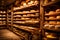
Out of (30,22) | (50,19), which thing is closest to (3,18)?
(30,22)

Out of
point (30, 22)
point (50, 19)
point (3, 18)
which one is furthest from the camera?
point (3, 18)

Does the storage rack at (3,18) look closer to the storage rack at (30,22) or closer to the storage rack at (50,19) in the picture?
the storage rack at (30,22)

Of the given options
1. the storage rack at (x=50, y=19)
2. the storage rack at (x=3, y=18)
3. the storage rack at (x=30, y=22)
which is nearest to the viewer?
the storage rack at (x=50, y=19)

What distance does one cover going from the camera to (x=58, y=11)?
2.85m

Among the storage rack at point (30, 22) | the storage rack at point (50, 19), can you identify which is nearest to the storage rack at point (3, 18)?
the storage rack at point (30, 22)

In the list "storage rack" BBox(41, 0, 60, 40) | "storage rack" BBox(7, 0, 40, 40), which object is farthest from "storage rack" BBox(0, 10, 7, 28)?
"storage rack" BBox(41, 0, 60, 40)

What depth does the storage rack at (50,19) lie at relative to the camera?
2.87 metres

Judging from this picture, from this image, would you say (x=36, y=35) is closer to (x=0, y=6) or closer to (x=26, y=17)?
(x=26, y=17)

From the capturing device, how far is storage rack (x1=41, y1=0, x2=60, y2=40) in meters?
2.87

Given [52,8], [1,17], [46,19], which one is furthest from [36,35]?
[1,17]

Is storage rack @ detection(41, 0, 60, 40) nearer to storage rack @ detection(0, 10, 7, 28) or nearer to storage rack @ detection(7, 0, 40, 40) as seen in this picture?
storage rack @ detection(7, 0, 40, 40)

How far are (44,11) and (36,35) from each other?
761mm

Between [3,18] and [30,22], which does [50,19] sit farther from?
[3,18]

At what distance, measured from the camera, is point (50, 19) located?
124 inches
